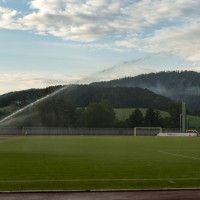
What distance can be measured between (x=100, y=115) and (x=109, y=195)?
13624 centimetres

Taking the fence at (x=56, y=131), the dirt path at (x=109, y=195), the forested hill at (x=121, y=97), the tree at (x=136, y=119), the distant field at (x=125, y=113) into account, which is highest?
the forested hill at (x=121, y=97)

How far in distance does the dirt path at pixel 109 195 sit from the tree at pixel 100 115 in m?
133

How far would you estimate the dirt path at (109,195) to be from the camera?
11.5 meters

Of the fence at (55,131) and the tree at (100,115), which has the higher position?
the tree at (100,115)

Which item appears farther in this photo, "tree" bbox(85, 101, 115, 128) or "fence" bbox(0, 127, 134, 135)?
"tree" bbox(85, 101, 115, 128)

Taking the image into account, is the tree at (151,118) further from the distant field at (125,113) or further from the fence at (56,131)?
the fence at (56,131)

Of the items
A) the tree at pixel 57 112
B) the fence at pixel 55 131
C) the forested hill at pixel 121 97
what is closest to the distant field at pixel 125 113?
the forested hill at pixel 121 97

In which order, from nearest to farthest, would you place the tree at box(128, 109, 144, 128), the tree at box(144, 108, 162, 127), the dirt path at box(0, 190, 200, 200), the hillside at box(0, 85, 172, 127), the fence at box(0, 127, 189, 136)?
the dirt path at box(0, 190, 200, 200) < the fence at box(0, 127, 189, 136) < the hillside at box(0, 85, 172, 127) < the tree at box(144, 108, 162, 127) < the tree at box(128, 109, 144, 128)

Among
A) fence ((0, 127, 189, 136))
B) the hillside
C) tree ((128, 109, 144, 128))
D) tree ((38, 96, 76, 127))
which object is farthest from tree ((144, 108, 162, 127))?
fence ((0, 127, 189, 136))

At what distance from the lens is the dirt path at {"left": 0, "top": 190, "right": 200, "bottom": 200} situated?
11500 mm

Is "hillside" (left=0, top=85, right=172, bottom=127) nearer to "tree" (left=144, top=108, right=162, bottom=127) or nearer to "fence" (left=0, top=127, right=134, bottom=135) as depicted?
"fence" (left=0, top=127, right=134, bottom=135)

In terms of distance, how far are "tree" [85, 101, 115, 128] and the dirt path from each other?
13322 centimetres

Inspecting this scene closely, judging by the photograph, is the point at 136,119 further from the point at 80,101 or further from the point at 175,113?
the point at 80,101

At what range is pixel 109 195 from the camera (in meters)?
11.9
